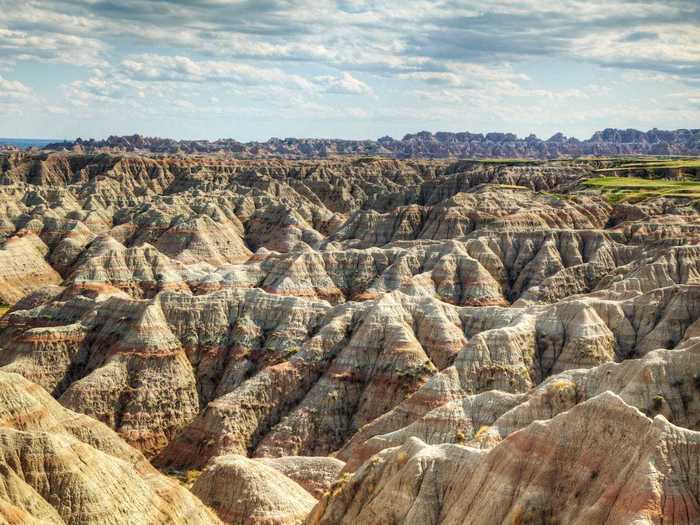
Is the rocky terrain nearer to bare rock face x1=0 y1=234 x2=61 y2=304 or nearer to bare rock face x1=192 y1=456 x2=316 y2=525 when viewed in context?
bare rock face x1=192 y1=456 x2=316 y2=525

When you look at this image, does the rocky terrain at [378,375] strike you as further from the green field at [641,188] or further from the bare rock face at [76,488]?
the green field at [641,188]

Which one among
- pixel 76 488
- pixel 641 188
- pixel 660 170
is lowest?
pixel 76 488

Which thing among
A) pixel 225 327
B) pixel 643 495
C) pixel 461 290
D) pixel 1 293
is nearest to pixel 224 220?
pixel 1 293

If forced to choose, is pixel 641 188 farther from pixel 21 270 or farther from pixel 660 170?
pixel 21 270

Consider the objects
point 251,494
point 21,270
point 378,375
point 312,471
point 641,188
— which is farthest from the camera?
point 641,188

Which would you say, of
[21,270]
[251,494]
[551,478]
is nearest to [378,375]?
[251,494]

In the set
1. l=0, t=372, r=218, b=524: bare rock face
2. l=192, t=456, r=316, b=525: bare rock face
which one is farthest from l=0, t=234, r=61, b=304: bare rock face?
l=0, t=372, r=218, b=524: bare rock face

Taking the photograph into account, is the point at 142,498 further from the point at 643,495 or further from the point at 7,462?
the point at 643,495
